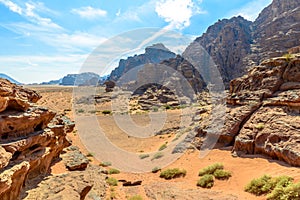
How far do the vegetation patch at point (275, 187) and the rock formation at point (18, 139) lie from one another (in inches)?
296

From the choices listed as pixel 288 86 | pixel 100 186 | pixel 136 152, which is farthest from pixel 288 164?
pixel 136 152

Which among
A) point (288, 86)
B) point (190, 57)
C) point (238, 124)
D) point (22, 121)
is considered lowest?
point (238, 124)

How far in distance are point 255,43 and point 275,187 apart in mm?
75754

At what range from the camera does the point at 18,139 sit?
259 inches

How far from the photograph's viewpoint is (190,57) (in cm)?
7731

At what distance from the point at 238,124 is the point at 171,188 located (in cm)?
565

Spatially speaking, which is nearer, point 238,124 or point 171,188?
point 171,188

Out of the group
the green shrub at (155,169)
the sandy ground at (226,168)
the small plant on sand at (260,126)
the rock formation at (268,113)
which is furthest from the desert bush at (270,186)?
the green shrub at (155,169)

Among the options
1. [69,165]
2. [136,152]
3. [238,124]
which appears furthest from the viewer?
[136,152]

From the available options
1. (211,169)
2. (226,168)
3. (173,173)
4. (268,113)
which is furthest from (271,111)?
(173,173)

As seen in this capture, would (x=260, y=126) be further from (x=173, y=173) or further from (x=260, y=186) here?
(x=173, y=173)

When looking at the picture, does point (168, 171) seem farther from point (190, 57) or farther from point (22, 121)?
point (190, 57)

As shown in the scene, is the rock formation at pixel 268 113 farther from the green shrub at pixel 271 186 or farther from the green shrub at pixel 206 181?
the green shrub at pixel 206 181

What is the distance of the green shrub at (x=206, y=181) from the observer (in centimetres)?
960
